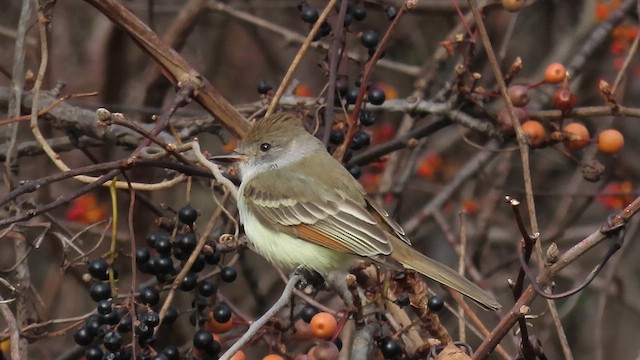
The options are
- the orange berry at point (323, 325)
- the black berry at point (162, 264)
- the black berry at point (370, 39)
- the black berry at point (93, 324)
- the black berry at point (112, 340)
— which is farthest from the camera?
the black berry at point (370, 39)

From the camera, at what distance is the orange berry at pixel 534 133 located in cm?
431

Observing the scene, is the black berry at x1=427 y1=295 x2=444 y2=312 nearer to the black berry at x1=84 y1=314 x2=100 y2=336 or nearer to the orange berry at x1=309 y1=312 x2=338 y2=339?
the orange berry at x1=309 y1=312 x2=338 y2=339

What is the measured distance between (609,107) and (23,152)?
2655 millimetres

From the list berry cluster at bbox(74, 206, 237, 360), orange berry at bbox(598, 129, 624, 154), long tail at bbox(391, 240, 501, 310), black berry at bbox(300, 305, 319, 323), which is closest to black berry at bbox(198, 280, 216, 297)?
berry cluster at bbox(74, 206, 237, 360)

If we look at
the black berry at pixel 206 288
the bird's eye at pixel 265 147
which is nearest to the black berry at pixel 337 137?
the bird's eye at pixel 265 147

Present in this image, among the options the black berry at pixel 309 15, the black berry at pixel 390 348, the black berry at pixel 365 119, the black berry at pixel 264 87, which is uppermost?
the black berry at pixel 309 15

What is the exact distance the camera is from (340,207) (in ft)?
14.2

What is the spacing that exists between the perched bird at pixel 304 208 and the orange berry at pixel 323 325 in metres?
0.54

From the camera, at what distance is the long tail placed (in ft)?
11.7

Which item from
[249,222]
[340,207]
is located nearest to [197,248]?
[249,222]

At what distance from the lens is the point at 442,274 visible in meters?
3.78

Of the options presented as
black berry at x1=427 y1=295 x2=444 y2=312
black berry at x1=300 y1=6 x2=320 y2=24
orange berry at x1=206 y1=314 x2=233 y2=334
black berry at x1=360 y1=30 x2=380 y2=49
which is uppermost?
black berry at x1=300 y1=6 x2=320 y2=24

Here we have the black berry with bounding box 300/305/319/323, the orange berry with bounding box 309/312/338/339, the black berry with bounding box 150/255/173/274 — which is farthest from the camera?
the black berry with bounding box 300/305/319/323

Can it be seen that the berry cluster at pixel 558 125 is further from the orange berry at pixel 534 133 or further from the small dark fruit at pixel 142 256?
the small dark fruit at pixel 142 256
